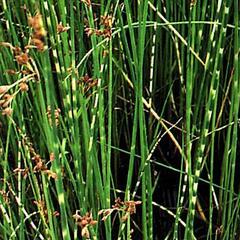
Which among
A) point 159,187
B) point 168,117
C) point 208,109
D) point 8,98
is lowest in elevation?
point 159,187

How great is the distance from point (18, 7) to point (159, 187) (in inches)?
21.2

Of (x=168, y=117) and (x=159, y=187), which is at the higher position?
(x=168, y=117)

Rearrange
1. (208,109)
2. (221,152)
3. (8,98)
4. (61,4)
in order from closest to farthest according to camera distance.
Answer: (8,98), (61,4), (208,109), (221,152)

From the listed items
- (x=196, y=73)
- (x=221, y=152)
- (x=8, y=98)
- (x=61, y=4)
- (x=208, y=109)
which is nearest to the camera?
(x=8, y=98)

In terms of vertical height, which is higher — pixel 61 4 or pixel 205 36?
pixel 61 4

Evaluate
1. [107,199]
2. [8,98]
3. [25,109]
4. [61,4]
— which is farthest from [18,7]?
[8,98]

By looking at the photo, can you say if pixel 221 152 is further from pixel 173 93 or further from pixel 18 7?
pixel 18 7

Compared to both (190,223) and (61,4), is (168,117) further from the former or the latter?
(61,4)

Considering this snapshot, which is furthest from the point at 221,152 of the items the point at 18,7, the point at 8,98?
the point at 8,98

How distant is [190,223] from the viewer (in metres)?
0.90

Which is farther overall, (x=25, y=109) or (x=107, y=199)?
(x=25, y=109)

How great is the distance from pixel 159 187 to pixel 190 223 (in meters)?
0.35

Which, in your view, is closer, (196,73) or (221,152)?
(196,73)

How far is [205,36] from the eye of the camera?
3.81 ft
